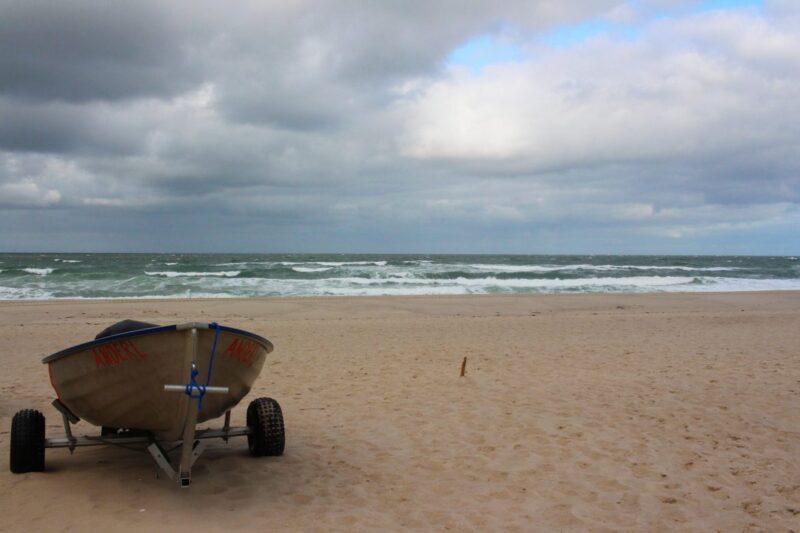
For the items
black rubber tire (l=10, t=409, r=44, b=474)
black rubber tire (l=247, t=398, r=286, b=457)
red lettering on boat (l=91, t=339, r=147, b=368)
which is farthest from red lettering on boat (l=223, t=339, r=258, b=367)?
black rubber tire (l=10, t=409, r=44, b=474)

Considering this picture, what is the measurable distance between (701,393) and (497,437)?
10.7 ft

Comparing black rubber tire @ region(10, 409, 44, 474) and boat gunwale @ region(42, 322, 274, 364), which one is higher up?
boat gunwale @ region(42, 322, 274, 364)

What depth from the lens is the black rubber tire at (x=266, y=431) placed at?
5.39 metres

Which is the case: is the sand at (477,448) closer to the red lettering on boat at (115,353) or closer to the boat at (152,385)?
the boat at (152,385)

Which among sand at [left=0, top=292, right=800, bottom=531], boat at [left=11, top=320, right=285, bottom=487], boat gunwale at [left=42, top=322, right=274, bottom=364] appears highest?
boat gunwale at [left=42, top=322, right=274, bottom=364]

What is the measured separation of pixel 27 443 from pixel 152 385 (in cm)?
136

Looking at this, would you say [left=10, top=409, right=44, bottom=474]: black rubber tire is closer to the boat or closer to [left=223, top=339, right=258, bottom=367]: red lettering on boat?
the boat

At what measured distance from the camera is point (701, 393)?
→ 767cm

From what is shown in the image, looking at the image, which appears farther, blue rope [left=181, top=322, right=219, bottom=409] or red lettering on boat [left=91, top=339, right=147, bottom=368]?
red lettering on boat [left=91, top=339, right=147, bottom=368]

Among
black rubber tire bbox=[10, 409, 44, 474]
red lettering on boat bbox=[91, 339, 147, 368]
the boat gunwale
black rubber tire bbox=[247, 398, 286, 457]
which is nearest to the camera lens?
the boat gunwale

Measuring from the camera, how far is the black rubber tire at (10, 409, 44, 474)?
4.78 m

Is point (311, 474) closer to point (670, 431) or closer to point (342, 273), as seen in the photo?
point (670, 431)

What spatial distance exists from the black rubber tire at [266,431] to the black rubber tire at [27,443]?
1.63 m

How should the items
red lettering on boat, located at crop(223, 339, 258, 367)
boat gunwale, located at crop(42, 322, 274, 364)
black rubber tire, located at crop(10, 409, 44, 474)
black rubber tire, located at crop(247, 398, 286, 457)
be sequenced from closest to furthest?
boat gunwale, located at crop(42, 322, 274, 364) → red lettering on boat, located at crop(223, 339, 258, 367) → black rubber tire, located at crop(10, 409, 44, 474) → black rubber tire, located at crop(247, 398, 286, 457)
